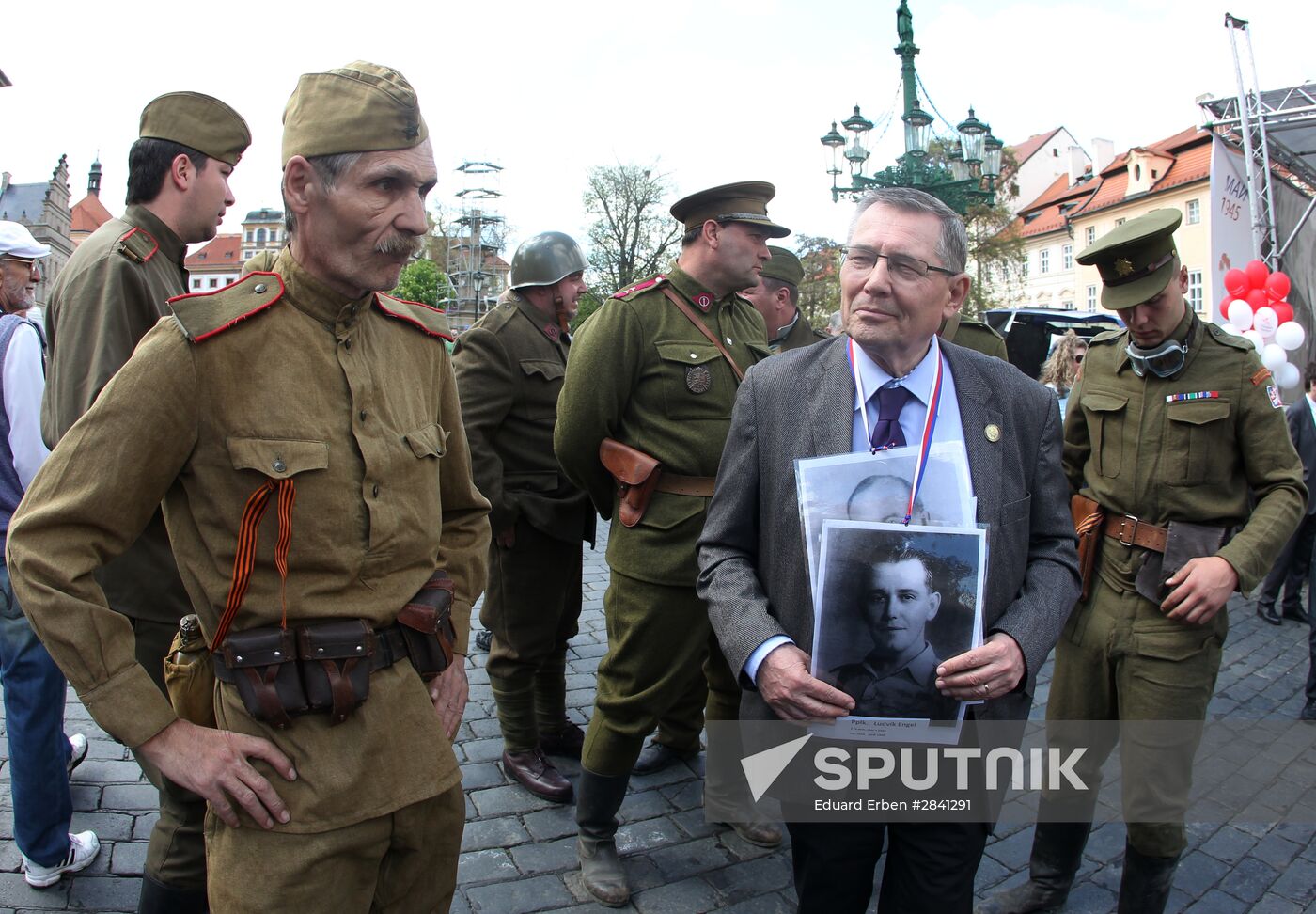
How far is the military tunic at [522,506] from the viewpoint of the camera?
4.27 m

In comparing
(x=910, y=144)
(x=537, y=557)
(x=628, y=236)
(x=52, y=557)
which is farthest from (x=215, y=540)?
(x=628, y=236)

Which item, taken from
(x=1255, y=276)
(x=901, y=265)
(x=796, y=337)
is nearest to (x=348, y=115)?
(x=901, y=265)

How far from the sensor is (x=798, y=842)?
2289 millimetres

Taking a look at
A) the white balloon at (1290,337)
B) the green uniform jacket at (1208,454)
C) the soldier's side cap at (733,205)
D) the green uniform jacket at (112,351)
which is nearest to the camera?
the green uniform jacket at (112,351)

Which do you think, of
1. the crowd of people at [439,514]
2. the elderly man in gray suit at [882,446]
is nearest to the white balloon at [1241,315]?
the crowd of people at [439,514]

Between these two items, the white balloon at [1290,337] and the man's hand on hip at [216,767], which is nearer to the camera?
the man's hand on hip at [216,767]

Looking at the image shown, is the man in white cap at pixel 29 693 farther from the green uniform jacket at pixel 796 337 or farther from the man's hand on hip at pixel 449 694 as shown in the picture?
the green uniform jacket at pixel 796 337

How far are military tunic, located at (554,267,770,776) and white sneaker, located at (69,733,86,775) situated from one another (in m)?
2.33

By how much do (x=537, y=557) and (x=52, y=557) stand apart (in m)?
2.87

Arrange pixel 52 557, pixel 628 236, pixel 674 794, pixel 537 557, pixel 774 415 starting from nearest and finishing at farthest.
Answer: pixel 52 557, pixel 774 415, pixel 674 794, pixel 537 557, pixel 628 236

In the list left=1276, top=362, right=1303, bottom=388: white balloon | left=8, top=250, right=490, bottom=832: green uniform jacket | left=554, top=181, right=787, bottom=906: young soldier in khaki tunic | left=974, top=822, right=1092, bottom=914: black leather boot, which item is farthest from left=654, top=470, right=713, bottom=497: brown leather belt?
left=1276, top=362, right=1303, bottom=388: white balloon

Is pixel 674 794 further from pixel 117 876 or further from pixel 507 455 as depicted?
pixel 117 876

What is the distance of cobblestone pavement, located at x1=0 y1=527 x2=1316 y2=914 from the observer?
320 cm

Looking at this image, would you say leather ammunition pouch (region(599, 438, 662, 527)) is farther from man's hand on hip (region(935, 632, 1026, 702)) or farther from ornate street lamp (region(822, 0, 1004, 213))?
ornate street lamp (region(822, 0, 1004, 213))
